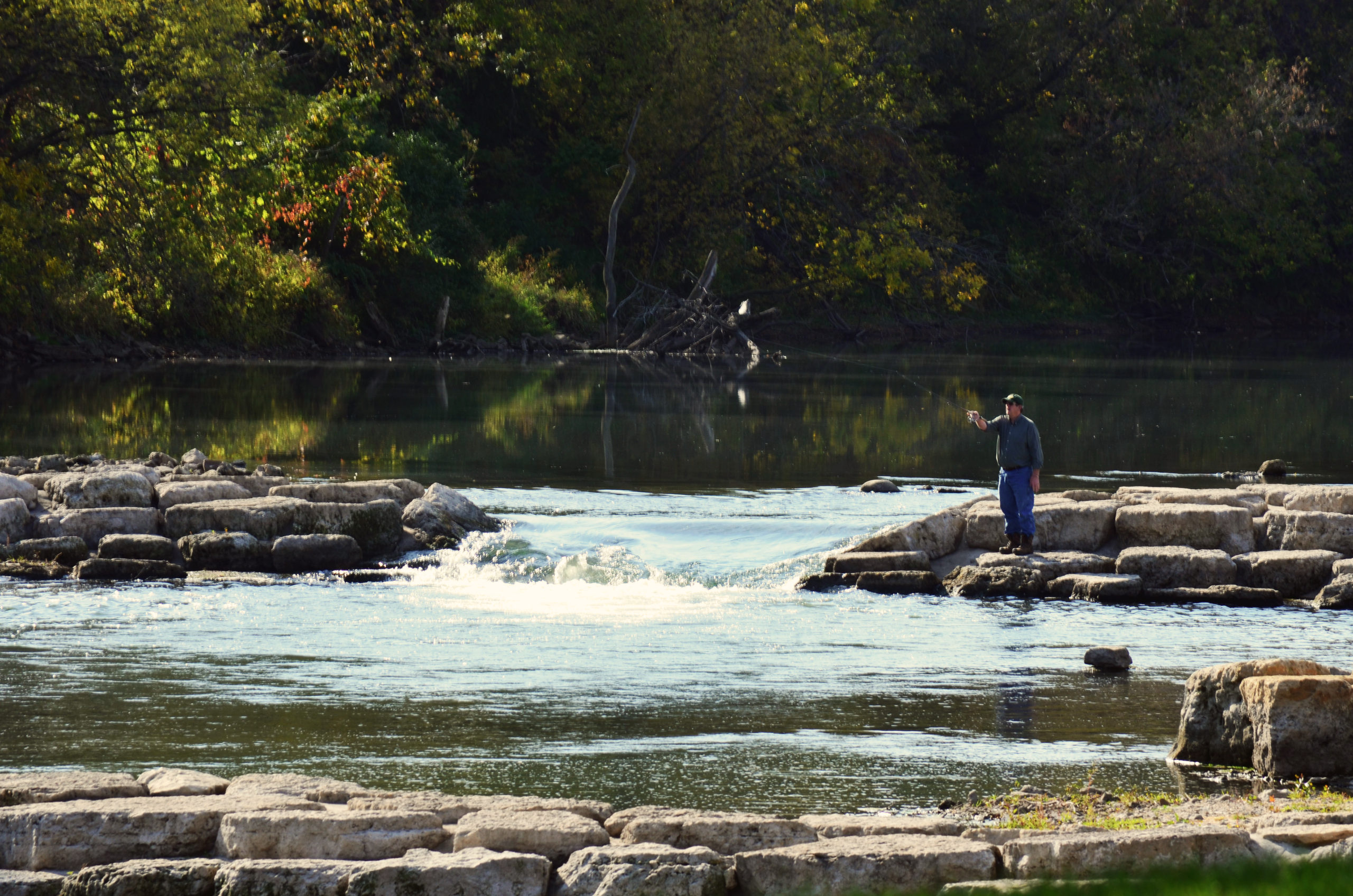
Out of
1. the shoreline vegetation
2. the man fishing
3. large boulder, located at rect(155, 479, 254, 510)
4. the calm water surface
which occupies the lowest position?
the calm water surface

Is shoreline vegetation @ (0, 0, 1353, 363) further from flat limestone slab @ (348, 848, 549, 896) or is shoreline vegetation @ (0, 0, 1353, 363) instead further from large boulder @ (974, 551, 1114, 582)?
flat limestone slab @ (348, 848, 549, 896)

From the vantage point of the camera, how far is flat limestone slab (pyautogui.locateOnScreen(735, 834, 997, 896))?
242 inches

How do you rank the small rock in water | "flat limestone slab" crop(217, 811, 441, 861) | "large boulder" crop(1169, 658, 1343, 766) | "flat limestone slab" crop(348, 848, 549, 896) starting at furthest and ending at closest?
the small rock in water
"large boulder" crop(1169, 658, 1343, 766)
"flat limestone slab" crop(217, 811, 441, 861)
"flat limestone slab" crop(348, 848, 549, 896)

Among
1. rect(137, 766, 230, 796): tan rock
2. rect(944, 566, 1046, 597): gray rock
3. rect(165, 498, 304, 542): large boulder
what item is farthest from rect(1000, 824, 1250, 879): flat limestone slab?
rect(165, 498, 304, 542): large boulder

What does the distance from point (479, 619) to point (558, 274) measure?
34.7 meters

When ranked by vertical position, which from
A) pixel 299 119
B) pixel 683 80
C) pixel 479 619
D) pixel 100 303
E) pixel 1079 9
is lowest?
pixel 479 619

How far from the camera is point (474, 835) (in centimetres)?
649

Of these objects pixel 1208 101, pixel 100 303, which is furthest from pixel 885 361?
pixel 1208 101

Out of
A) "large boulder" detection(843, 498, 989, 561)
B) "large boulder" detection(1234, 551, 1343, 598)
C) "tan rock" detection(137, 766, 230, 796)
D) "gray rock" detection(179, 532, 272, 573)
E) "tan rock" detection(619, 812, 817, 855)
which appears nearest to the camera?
"tan rock" detection(619, 812, 817, 855)

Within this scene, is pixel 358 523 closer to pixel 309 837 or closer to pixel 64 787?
pixel 64 787

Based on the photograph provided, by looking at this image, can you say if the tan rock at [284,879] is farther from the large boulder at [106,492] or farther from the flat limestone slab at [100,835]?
the large boulder at [106,492]

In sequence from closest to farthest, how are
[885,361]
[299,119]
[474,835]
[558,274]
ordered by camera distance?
[474,835]
[299,119]
[885,361]
[558,274]

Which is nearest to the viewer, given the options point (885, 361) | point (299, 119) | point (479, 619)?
point (479, 619)

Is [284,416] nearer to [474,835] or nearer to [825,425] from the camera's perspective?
[825,425]
